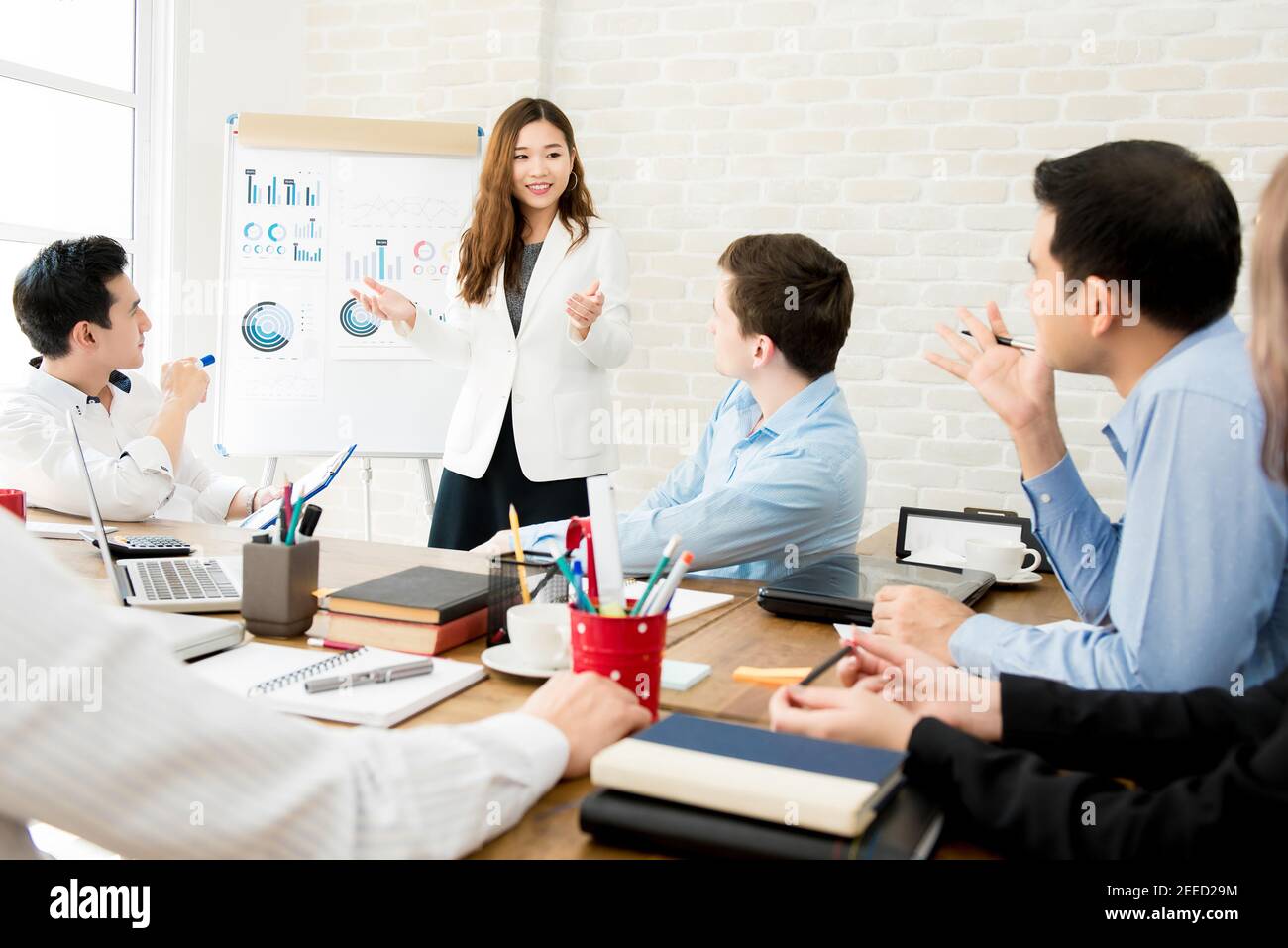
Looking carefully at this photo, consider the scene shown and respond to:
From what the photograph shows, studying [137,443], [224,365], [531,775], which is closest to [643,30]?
[224,365]

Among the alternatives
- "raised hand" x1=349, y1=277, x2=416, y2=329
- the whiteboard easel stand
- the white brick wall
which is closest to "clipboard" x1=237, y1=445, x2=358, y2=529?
"raised hand" x1=349, y1=277, x2=416, y2=329

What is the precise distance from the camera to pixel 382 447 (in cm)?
378

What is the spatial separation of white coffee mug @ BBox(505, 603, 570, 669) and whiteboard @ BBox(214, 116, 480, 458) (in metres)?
2.58

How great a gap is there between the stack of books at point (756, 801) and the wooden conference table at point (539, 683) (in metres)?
0.04

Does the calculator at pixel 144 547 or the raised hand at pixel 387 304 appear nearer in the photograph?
the calculator at pixel 144 547

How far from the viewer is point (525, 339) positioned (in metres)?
3.22

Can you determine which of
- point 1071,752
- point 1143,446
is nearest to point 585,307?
point 1143,446

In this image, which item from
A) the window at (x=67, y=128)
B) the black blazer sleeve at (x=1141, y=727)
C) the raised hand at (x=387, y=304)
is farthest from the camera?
the window at (x=67, y=128)

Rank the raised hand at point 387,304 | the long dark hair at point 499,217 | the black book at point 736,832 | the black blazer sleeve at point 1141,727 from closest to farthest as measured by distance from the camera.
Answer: the black book at point 736,832 → the black blazer sleeve at point 1141,727 → the raised hand at point 387,304 → the long dark hair at point 499,217

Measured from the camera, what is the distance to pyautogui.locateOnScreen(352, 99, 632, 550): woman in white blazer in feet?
10.5

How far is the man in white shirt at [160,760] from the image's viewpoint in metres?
0.66

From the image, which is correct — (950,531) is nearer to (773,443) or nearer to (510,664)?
(773,443)

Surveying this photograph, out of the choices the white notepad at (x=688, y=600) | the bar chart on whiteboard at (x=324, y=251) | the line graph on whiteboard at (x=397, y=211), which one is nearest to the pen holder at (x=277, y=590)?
the white notepad at (x=688, y=600)

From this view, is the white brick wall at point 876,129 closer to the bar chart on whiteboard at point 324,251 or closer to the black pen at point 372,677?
the bar chart on whiteboard at point 324,251
